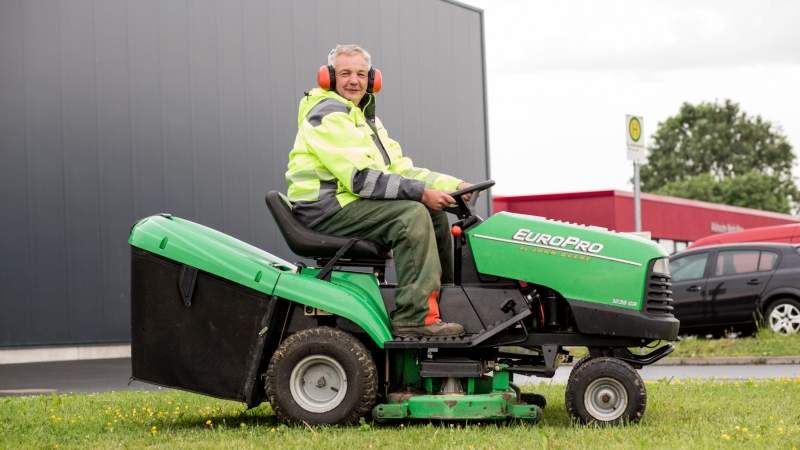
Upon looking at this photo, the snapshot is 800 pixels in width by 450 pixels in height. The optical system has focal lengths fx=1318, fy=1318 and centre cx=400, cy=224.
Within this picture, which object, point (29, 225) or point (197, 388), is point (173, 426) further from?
point (29, 225)

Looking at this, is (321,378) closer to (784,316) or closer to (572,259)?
(572,259)

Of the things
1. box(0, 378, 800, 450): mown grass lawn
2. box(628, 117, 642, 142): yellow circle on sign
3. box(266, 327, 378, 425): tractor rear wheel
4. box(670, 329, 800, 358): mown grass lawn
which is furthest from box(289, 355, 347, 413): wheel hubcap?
box(628, 117, 642, 142): yellow circle on sign

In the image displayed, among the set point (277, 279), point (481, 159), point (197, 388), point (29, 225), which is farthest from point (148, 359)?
point (481, 159)

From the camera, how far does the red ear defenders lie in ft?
26.0

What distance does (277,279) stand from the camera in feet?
25.8

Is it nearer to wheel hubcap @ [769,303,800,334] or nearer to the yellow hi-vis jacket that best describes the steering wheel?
the yellow hi-vis jacket

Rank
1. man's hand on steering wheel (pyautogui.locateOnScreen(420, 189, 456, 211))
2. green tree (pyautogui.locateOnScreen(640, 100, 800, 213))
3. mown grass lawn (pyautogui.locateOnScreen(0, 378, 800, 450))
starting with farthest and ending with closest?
green tree (pyautogui.locateOnScreen(640, 100, 800, 213))
man's hand on steering wheel (pyautogui.locateOnScreen(420, 189, 456, 211))
mown grass lawn (pyautogui.locateOnScreen(0, 378, 800, 450))

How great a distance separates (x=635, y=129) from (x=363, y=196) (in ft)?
42.4

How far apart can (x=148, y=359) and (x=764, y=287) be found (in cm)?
1163

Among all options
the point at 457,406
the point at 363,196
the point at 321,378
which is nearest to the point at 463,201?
the point at 363,196

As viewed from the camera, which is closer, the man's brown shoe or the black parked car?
the man's brown shoe

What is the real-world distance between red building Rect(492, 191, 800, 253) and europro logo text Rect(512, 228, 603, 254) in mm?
29796

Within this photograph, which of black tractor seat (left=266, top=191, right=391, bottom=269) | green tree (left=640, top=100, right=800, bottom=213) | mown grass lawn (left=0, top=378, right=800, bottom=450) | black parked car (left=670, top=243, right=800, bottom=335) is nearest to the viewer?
mown grass lawn (left=0, top=378, right=800, bottom=450)

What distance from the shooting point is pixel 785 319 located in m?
17.4
